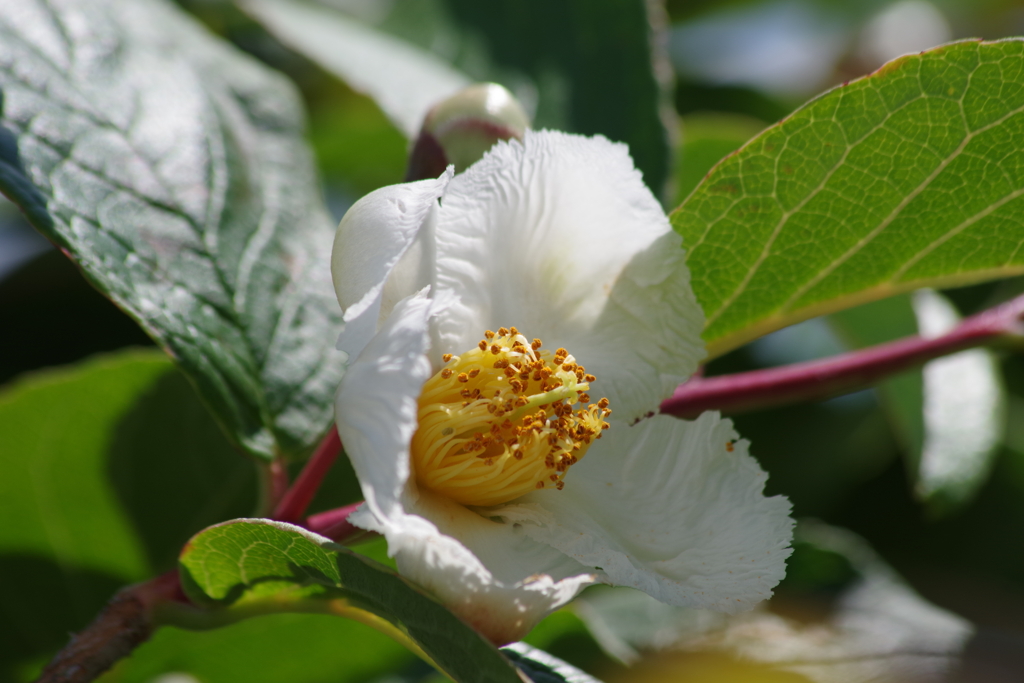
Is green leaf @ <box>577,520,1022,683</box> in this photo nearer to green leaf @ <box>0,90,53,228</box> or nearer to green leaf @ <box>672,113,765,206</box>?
green leaf @ <box>672,113,765,206</box>

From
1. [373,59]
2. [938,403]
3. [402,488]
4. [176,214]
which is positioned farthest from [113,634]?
[938,403]

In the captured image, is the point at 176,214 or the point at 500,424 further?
the point at 176,214

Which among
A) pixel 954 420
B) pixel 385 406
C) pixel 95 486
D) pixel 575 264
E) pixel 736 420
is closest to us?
pixel 385 406

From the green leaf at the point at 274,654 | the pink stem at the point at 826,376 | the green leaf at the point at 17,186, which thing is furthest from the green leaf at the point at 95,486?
the pink stem at the point at 826,376

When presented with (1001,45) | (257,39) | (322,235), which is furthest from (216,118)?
(257,39)

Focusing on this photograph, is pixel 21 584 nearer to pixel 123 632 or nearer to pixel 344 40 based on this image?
pixel 123 632

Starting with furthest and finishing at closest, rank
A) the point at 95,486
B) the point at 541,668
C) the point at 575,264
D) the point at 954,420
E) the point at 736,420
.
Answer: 1. the point at 736,420
2. the point at 954,420
3. the point at 95,486
4. the point at 575,264
5. the point at 541,668

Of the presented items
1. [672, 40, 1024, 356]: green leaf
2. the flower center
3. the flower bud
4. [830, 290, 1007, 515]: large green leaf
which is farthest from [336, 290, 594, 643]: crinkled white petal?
[830, 290, 1007, 515]: large green leaf

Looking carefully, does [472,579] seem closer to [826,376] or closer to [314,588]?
[314,588]
